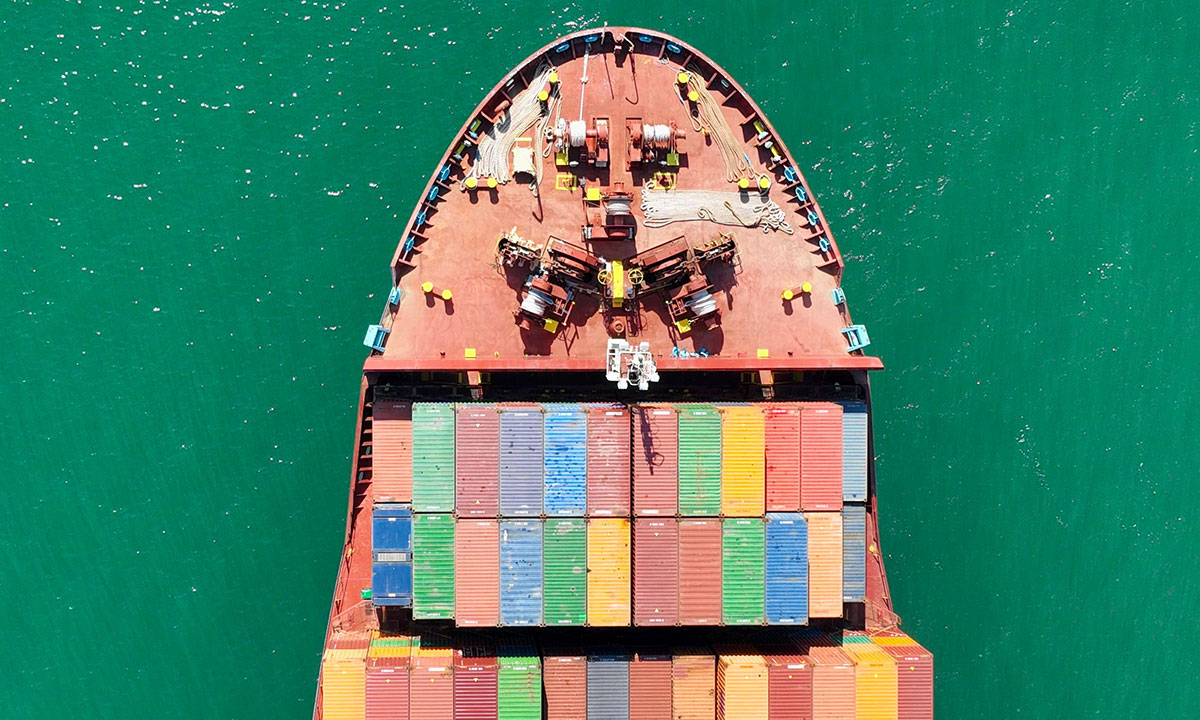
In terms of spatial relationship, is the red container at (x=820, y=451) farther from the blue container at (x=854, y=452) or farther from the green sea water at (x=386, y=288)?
the green sea water at (x=386, y=288)

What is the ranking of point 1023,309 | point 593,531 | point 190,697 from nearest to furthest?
point 593,531 → point 190,697 → point 1023,309

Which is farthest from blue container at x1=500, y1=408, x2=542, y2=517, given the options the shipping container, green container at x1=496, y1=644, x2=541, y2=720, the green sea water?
the green sea water

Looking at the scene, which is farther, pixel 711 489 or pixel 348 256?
pixel 348 256

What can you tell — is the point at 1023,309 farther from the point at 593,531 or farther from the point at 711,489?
the point at 593,531

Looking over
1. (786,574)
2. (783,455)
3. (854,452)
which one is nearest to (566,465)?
(783,455)

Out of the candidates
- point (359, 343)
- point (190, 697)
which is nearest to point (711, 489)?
point (359, 343)

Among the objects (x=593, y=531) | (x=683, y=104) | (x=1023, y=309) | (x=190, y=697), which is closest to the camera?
(x=593, y=531)

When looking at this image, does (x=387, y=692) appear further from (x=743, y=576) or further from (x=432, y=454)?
(x=743, y=576)

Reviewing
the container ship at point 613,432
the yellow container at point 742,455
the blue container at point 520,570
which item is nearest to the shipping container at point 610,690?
the container ship at point 613,432
